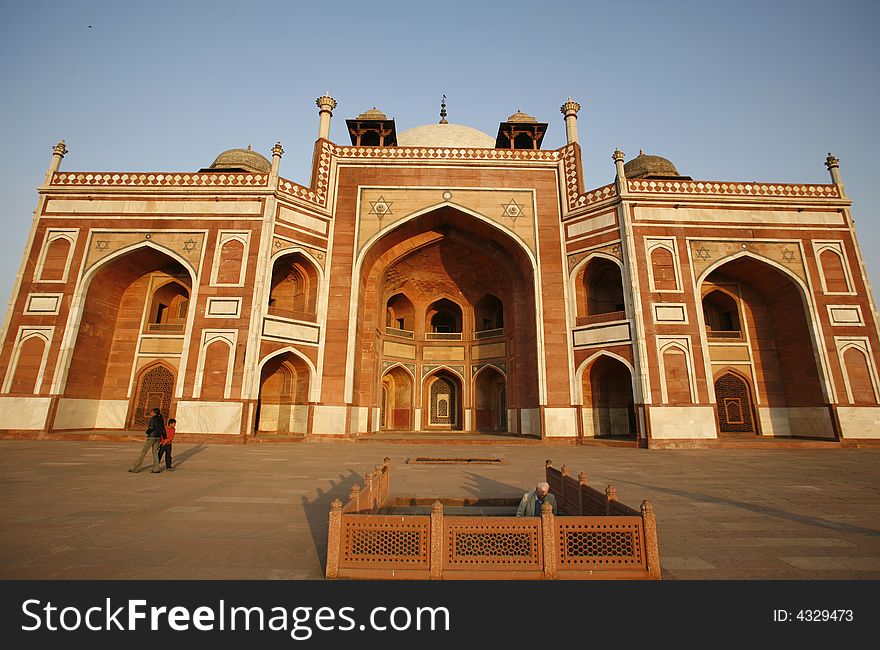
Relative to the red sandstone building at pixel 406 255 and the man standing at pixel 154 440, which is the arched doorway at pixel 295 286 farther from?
the man standing at pixel 154 440

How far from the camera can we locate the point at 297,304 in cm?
1628

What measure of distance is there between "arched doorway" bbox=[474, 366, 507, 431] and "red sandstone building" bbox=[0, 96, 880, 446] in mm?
3112

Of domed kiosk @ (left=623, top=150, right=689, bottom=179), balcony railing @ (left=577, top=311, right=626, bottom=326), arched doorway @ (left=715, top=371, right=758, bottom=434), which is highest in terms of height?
domed kiosk @ (left=623, top=150, right=689, bottom=179)

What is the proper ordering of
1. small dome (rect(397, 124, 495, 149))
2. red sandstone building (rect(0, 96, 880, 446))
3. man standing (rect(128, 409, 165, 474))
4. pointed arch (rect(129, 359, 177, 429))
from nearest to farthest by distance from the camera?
man standing (rect(128, 409, 165, 474))
red sandstone building (rect(0, 96, 880, 446))
pointed arch (rect(129, 359, 177, 429))
small dome (rect(397, 124, 495, 149))

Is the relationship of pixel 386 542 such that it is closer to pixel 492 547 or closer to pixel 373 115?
pixel 492 547

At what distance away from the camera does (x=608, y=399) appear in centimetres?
1609

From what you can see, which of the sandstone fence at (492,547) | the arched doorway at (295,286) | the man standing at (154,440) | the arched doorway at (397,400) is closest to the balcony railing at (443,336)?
the arched doorway at (397,400)

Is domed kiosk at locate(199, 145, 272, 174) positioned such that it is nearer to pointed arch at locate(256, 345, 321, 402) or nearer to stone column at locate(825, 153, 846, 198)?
pointed arch at locate(256, 345, 321, 402)

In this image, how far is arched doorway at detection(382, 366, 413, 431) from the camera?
20.3 meters

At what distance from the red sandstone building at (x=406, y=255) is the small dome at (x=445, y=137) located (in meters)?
6.29

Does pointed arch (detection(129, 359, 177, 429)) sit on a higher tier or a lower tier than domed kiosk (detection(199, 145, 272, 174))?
lower

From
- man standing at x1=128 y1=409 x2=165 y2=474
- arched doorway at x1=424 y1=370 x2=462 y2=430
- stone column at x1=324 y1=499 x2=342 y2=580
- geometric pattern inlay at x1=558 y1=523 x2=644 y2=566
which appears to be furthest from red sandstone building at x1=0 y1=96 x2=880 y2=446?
stone column at x1=324 y1=499 x2=342 y2=580

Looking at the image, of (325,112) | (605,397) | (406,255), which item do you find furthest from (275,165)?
(605,397)
